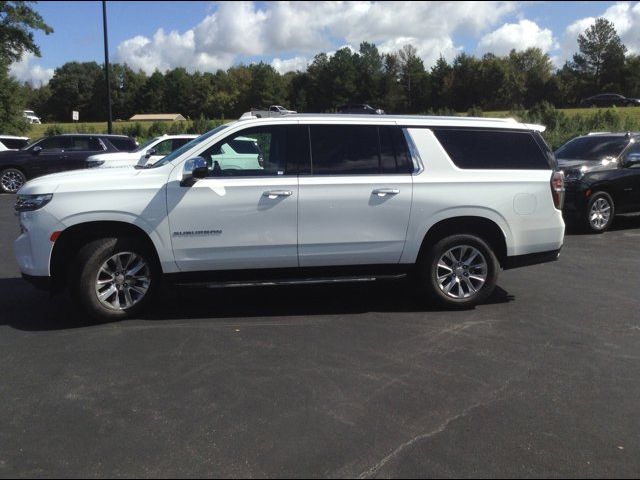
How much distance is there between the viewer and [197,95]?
113 m

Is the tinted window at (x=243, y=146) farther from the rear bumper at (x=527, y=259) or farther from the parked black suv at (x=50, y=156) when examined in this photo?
the parked black suv at (x=50, y=156)

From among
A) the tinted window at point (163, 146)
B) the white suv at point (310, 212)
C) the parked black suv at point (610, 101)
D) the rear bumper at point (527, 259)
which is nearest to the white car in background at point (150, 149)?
the tinted window at point (163, 146)

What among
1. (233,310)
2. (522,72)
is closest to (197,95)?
(522,72)

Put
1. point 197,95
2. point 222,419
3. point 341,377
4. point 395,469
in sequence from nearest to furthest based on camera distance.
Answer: point 395,469 < point 222,419 < point 341,377 < point 197,95

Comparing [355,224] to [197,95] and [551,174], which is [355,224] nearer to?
[551,174]

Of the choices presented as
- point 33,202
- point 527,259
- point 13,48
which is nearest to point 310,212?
point 527,259

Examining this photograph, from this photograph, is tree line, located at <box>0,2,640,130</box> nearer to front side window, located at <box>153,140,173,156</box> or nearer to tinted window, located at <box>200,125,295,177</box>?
front side window, located at <box>153,140,173,156</box>

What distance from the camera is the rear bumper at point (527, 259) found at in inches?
254

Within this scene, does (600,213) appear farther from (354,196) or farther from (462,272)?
(354,196)

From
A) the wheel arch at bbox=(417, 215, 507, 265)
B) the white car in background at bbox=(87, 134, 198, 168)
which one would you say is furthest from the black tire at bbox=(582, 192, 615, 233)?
the white car in background at bbox=(87, 134, 198, 168)

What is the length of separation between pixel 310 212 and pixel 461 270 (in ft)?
5.61

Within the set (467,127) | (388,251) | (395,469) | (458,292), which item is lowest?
(395,469)

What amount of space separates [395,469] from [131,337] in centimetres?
304

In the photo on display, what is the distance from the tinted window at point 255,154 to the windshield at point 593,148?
8.05 metres
